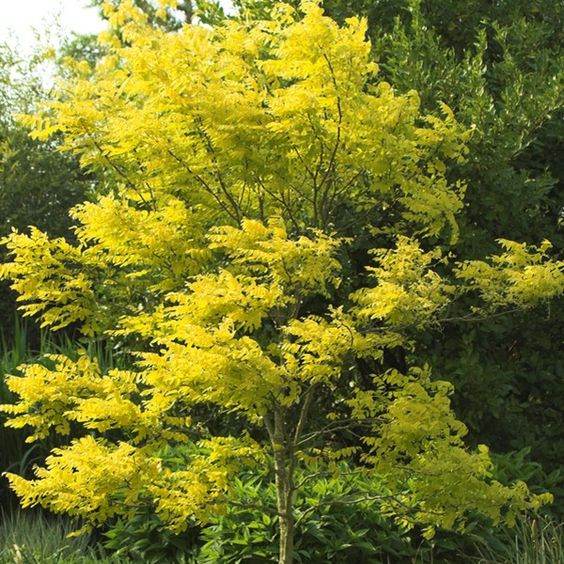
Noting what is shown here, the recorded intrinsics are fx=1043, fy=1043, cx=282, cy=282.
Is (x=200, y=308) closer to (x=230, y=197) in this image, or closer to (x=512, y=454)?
(x=230, y=197)

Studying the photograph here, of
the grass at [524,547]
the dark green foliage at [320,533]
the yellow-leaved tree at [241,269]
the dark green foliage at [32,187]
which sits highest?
the dark green foliage at [32,187]

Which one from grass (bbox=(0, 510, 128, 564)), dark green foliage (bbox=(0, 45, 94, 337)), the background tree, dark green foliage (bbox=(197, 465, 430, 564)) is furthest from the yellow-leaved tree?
dark green foliage (bbox=(0, 45, 94, 337))

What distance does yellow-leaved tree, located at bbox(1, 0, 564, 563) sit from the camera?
5.61 metres

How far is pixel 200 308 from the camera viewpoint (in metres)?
5.57

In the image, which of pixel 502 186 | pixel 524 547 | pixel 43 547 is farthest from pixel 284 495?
pixel 502 186

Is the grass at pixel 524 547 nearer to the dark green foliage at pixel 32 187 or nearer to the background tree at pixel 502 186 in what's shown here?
the background tree at pixel 502 186

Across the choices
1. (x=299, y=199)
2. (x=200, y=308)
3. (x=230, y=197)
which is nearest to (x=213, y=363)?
(x=200, y=308)

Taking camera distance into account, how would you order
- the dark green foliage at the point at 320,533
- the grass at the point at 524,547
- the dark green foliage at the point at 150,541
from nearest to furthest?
the grass at the point at 524,547 < the dark green foliage at the point at 320,533 < the dark green foliage at the point at 150,541

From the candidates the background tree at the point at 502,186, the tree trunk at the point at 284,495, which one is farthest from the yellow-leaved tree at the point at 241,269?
the background tree at the point at 502,186

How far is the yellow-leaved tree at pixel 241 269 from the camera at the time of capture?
5.61 meters

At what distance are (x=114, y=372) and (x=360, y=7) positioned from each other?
476cm

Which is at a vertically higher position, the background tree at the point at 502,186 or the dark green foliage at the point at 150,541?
the background tree at the point at 502,186

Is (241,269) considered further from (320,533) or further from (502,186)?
(502,186)

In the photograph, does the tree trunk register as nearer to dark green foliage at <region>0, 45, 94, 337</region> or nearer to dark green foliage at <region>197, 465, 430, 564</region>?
dark green foliage at <region>197, 465, 430, 564</region>
